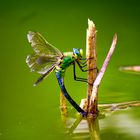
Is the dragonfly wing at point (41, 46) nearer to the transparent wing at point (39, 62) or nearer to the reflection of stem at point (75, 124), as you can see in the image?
the transparent wing at point (39, 62)

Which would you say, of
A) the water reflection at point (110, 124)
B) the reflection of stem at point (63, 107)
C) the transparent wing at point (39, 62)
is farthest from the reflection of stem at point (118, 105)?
the transparent wing at point (39, 62)

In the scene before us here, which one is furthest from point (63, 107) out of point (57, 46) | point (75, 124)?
point (57, 46)

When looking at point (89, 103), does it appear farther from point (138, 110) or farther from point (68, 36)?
point (68, 36)

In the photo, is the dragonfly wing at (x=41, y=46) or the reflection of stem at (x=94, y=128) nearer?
the reflection of stem at (x=94, y=128)

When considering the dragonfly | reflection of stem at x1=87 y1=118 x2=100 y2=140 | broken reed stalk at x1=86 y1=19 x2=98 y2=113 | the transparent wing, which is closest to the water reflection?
reflection of stem at x1=87 y1=118 x2=100 y2=140

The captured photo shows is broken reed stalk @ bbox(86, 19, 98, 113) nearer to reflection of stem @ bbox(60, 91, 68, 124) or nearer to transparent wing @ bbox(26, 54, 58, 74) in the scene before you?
reflection of stem @ bbox(60, 91, 68, 124)

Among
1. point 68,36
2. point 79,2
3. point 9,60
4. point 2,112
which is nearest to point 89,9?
point 79,2
